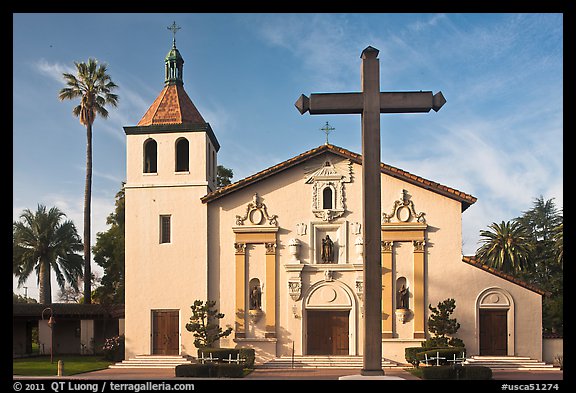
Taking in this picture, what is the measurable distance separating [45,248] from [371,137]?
35.0m

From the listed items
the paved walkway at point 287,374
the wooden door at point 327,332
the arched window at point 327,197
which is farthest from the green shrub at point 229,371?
the arched window at point 327,197

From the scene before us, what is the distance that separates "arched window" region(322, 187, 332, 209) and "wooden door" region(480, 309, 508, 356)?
877 cm

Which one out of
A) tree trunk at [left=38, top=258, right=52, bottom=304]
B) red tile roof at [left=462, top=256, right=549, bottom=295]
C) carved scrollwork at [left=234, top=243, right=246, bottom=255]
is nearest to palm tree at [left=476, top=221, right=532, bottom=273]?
red tile roof at [left=462, top=256, right=549, bottom=295]

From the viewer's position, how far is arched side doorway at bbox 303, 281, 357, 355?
3050 centimetres

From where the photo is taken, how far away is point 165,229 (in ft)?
106

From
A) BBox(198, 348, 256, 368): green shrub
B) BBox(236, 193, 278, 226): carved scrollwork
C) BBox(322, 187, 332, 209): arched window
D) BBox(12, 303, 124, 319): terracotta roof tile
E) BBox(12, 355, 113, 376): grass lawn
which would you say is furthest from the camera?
BBox(12, 303, 124, 319): terracotta roof tile

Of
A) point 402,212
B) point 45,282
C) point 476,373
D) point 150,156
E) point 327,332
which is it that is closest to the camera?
point 476,373

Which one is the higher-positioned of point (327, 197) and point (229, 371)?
point (327, 197)

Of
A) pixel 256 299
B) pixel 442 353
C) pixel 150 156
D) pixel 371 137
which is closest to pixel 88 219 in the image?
pixel 150 156

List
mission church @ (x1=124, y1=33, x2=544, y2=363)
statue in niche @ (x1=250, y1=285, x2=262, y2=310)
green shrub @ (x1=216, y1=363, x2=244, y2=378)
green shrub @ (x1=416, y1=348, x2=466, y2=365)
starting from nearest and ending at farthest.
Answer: green shrub @ (x1=216, y1=363, x2=244, y2=378)
green shrub @ (x1=416, y1=348, x2=466, y2=365)
mission church @ (x1=124, y1=33, x2=544, y2=363)
statue in niche @ (x1=250, y1=285, x2=262, y2=310)

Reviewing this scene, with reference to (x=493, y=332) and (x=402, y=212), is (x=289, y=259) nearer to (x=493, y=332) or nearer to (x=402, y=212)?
(x=402, y=212)

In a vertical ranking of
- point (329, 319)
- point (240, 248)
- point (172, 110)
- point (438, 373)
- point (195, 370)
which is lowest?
point (195, 370)

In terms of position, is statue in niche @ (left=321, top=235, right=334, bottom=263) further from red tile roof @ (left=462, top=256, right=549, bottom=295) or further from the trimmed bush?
the trimmed bush

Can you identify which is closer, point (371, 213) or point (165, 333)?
point (371, 213)
